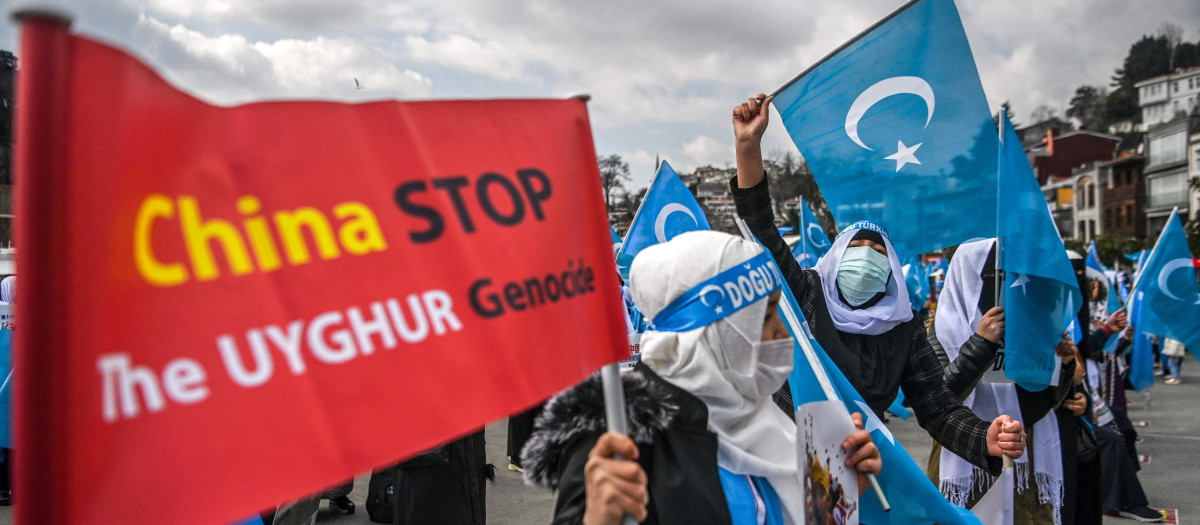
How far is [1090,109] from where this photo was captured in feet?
317

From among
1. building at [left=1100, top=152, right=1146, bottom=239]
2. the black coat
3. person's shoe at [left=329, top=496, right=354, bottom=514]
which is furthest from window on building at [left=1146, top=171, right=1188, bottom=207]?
the black coat

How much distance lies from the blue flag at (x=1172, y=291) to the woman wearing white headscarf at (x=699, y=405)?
6723 mm

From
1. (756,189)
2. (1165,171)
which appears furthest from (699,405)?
(1165,171)

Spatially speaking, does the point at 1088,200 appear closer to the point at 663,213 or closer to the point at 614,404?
the point at 663,213

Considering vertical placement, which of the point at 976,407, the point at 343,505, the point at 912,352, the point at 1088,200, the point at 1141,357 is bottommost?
the point at 343,505

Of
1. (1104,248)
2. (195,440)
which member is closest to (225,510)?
(195,440)

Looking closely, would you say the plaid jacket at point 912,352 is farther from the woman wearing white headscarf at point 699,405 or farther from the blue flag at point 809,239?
the blue flag at point 809,239

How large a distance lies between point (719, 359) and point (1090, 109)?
112223 mm

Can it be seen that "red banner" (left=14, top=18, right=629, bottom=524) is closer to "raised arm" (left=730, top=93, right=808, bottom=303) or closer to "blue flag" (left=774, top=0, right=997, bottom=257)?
"raised arm" (left=730, top=93, right=808, bottom=303)

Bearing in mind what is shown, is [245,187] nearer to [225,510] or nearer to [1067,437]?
[225,510]

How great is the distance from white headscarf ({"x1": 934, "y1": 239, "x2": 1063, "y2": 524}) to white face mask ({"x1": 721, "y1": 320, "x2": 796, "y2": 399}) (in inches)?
Answer: 96.1

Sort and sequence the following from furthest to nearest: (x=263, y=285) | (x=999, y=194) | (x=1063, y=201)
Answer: (x=1063, y=201) → (x=999, y=194) → (x=263, y=285)

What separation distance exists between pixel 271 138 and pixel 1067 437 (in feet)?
14.2

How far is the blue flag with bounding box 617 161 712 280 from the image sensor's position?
A: 20.4 ft
